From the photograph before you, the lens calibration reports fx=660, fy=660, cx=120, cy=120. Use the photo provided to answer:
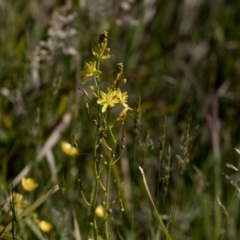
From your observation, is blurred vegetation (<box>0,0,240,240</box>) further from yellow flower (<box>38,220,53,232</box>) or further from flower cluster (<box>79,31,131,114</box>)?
flower cluster (<box>79,31,131,114</box>)

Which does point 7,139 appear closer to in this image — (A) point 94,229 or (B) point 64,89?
(B) point 64,89

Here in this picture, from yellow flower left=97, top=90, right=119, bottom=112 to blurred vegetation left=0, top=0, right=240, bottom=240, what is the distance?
11.7 inches

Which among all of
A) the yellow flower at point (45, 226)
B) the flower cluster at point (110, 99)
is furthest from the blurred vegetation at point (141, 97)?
the flower cluster at point (110, 99)

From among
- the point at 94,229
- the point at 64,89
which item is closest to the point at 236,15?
the point at 64,89

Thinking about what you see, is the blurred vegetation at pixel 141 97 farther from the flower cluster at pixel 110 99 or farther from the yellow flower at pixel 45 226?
the flower cluster at pixel 110 99

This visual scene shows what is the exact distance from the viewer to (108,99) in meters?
1.46

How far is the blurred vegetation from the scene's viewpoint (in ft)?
7.81

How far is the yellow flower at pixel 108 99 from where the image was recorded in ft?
4.75

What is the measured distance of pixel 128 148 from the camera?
3.12 m

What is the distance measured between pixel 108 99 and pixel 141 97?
1531 mm

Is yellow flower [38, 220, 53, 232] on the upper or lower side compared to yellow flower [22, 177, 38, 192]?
lower

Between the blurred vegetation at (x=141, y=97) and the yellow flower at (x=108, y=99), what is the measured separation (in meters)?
0.30

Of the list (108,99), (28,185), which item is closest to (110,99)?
(108,99)

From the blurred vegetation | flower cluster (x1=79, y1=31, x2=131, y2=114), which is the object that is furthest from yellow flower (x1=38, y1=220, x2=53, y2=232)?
flower cluster (x1=79, y1=31, x2=131, y2=114)
